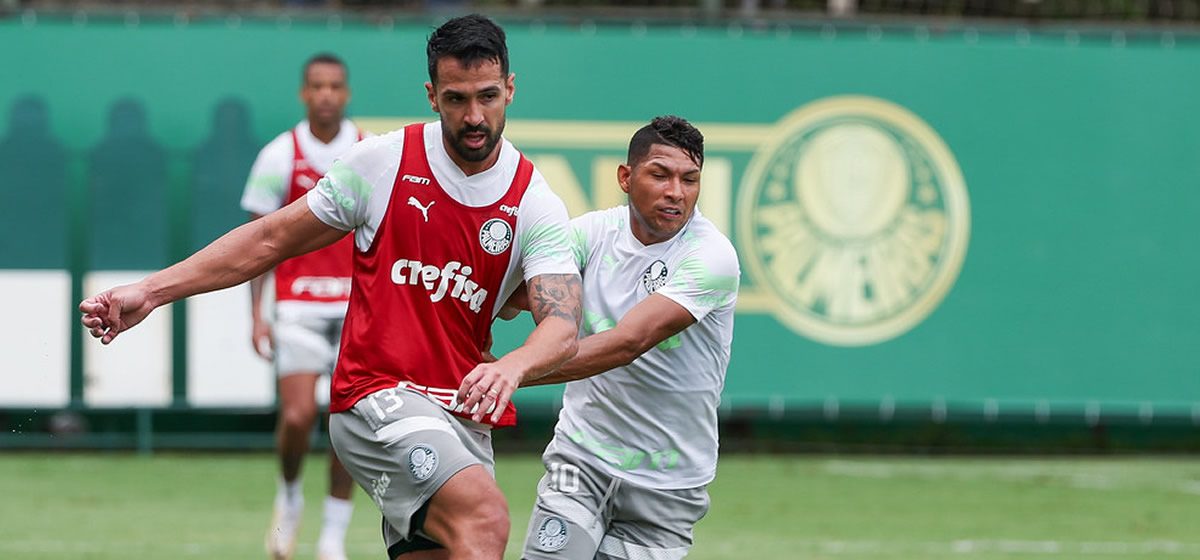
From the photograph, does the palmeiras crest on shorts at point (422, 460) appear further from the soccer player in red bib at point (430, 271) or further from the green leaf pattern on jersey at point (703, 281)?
the green leaf pattern on jersey at point (703, 281)

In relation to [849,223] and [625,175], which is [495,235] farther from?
[849,223]

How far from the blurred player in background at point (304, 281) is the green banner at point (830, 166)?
4251 millimetres

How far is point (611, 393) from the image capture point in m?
6.27

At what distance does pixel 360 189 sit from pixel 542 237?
58cm

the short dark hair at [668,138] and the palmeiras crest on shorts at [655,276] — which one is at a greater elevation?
the short dark hair at [668,138]

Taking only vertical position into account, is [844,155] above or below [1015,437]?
above

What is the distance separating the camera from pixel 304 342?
30.8ft

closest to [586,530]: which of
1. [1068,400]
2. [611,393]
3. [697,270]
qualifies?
[611,393]

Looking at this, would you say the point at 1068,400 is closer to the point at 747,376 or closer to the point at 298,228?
the point at 747,376

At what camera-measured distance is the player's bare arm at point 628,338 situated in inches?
226

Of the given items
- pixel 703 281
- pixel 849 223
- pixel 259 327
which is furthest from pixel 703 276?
pixel 849 223

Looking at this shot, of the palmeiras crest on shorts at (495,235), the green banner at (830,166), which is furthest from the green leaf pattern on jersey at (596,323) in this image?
the green banner at (830,166)

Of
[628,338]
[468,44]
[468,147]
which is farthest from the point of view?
[628,338]

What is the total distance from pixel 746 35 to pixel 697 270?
27.3 ft
